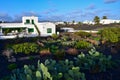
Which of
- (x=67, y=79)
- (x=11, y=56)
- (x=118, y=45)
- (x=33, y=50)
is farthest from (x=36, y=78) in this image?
(x=118, y=45)

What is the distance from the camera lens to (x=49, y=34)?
51375 millimetres

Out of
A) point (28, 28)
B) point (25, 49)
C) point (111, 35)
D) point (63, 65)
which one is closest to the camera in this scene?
point (63, 65)

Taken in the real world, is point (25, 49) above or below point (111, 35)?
below

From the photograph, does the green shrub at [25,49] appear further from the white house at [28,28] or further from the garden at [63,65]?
the white house at [28,28]

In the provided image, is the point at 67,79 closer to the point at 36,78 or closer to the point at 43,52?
the point at 36,78

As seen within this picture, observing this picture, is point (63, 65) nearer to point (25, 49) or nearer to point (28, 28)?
point (25, 49)

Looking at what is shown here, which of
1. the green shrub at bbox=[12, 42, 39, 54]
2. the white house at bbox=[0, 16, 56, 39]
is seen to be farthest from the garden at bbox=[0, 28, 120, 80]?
the white house at bbox=[0, 16, 56, 39]

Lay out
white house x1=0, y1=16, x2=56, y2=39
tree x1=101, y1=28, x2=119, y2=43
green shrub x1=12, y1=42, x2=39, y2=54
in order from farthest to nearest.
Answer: white house x1=0, y1=16, x2=56, y2=39
tree x1=101, y1=28, x2=119, y2=43
green shrub x1=12, y1=42, x2=39, y2=54

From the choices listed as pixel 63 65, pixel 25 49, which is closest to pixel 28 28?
pixel 25 49

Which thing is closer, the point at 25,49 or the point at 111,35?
the point at 25,49

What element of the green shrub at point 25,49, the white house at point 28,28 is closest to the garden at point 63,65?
the green shrub at point 25,49

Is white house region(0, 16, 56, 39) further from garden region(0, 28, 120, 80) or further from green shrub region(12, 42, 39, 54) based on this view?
green shrub region(12, 42, 39, 54)

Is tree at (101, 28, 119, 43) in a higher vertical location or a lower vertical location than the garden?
higher

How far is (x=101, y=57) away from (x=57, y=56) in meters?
6.71
